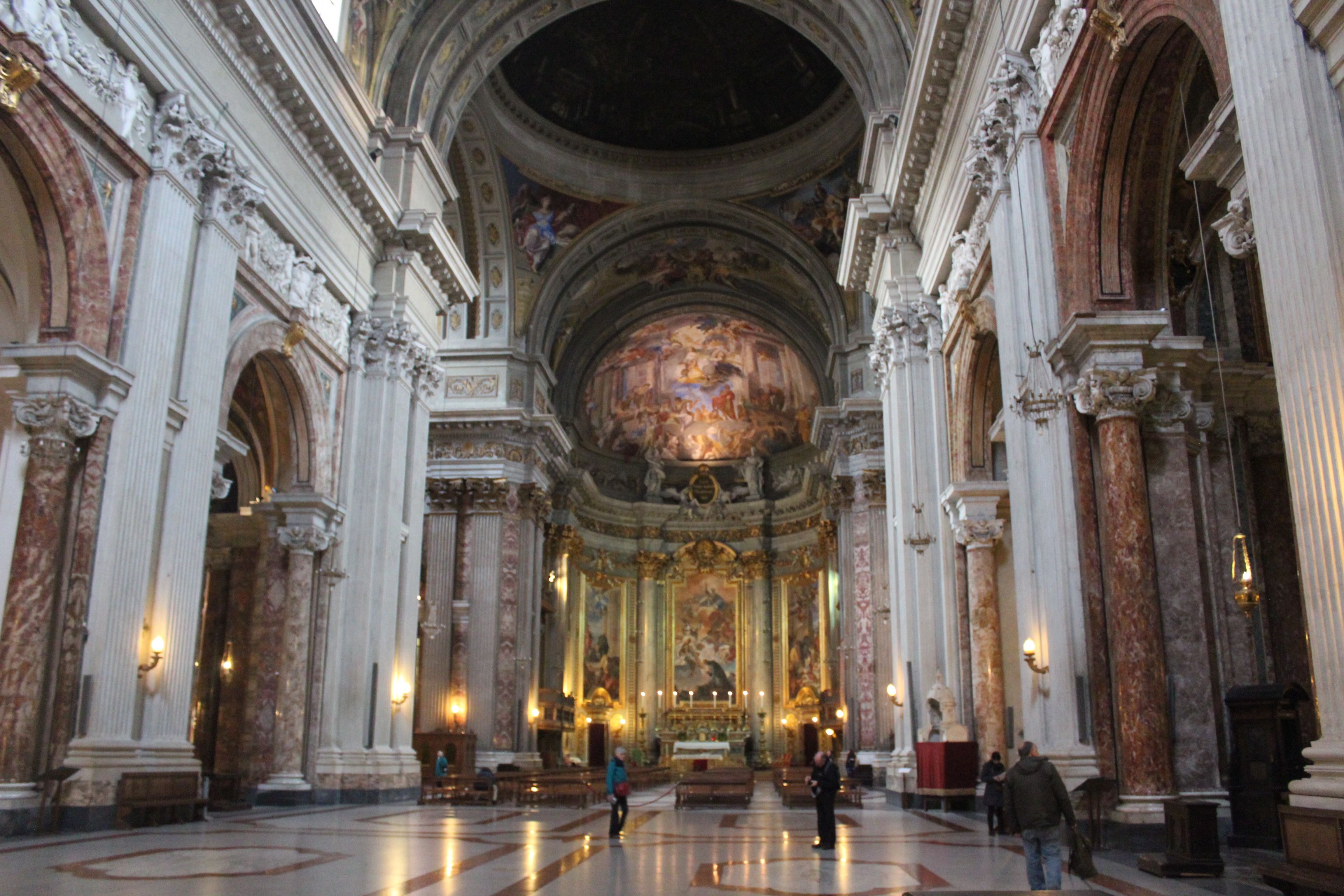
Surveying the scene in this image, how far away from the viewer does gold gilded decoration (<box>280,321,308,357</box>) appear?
16609 millimetres

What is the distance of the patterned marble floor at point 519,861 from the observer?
295 inches

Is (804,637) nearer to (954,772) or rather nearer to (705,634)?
(705,634)

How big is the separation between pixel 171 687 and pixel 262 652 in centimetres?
477

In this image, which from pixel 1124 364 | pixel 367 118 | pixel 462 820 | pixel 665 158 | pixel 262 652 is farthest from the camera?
pixel 665 158

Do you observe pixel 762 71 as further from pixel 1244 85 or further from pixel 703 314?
pixel 1244 85

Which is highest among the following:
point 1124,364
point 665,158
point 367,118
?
point 665,158

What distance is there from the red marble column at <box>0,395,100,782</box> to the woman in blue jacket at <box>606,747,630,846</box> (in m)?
5.69

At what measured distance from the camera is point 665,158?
1272 inches

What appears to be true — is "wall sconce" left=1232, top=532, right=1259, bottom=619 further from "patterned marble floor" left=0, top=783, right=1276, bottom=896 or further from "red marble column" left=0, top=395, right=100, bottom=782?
"red marble column" left=0, top=395, right=100, bottom=782

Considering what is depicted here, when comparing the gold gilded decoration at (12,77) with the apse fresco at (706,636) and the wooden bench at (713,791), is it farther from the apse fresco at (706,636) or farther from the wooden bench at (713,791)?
the apse fresco at (706,636)

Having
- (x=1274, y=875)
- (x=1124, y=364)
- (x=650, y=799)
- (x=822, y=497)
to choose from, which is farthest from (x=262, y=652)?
(x=822, y=497)

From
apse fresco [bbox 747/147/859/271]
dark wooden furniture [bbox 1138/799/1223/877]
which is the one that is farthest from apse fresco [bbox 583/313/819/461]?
dark wooden furniture [bbox 1138/799/1223/877]

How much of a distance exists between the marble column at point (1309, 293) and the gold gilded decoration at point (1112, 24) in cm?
304

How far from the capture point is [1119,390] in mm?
10656
